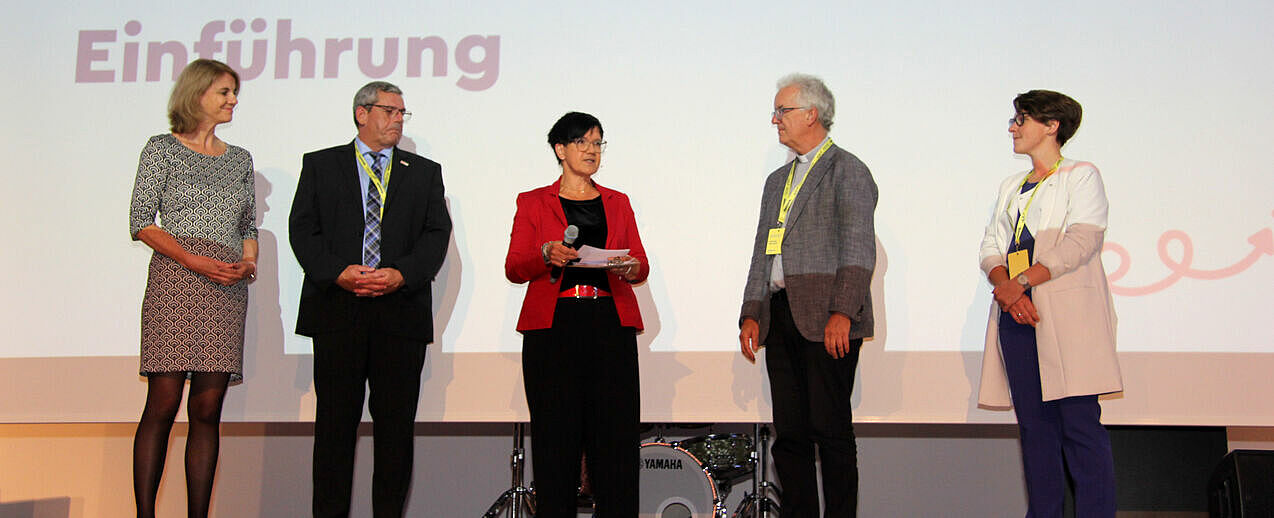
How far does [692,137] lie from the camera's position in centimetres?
337

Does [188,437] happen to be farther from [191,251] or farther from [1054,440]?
[1054,440]

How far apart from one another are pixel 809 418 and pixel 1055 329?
2.39 feet

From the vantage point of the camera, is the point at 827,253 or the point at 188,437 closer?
the point at 827,253

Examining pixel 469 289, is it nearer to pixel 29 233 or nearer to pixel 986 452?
pixel 29 233

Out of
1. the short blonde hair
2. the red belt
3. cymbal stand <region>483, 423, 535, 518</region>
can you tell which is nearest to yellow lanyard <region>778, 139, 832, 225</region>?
the red belt

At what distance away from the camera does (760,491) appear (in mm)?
3307

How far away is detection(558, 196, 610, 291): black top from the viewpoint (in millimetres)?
2639

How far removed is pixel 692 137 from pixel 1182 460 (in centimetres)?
229

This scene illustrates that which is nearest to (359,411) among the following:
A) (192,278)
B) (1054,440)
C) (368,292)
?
(368,292)

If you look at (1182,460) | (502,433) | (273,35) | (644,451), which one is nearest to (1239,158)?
(1182,460)

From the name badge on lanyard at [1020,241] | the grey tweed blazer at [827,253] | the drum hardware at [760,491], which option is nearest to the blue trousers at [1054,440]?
the name badge on lanyard at [1020,241]

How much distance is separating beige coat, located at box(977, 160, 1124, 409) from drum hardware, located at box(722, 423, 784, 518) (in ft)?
2.92

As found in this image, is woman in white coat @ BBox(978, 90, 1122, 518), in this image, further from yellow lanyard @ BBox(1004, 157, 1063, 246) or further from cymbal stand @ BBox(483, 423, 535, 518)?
cymbal stand @ BBox(483, 423, 535, 518)

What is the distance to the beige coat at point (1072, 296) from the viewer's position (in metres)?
2.51
